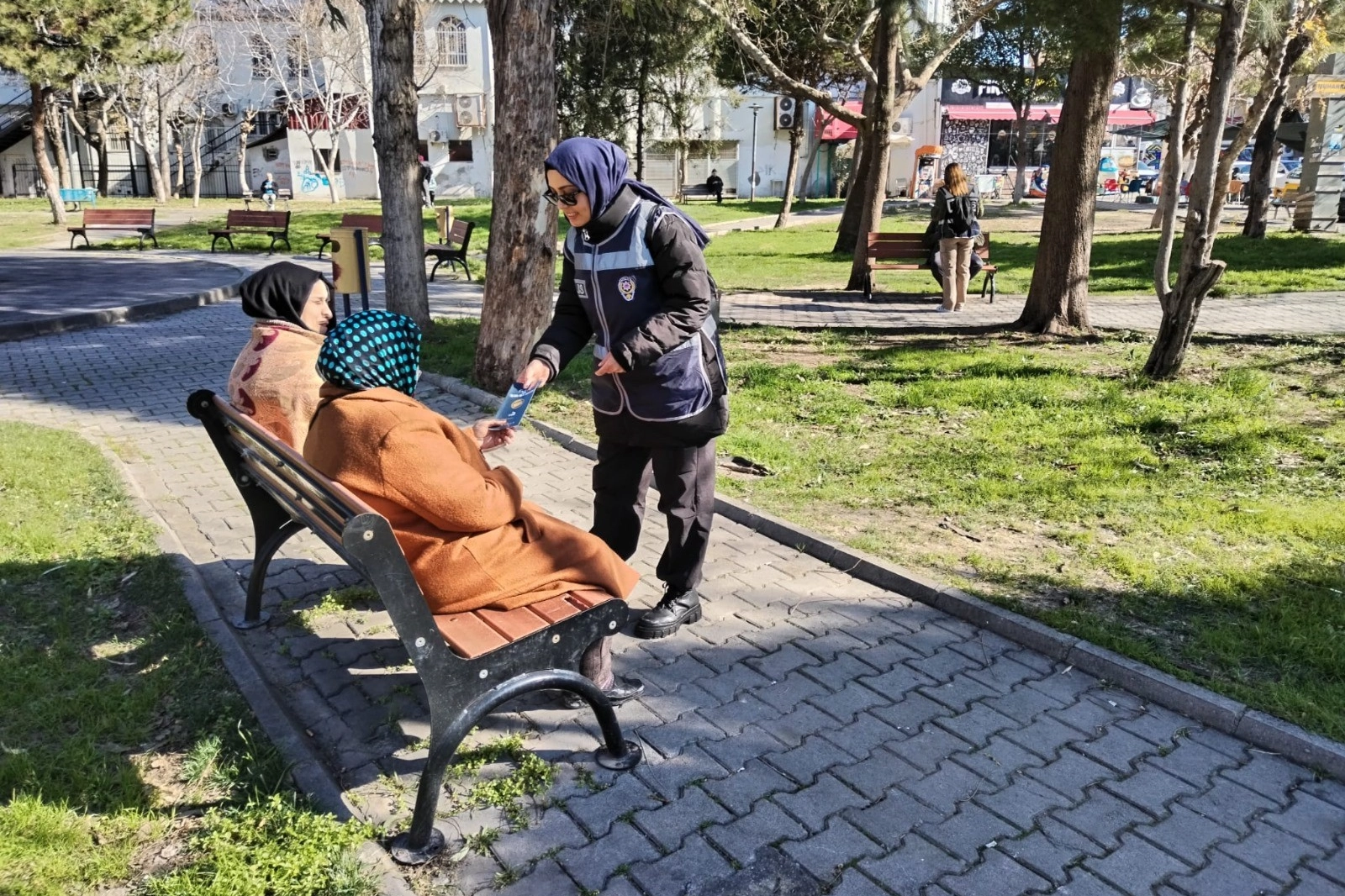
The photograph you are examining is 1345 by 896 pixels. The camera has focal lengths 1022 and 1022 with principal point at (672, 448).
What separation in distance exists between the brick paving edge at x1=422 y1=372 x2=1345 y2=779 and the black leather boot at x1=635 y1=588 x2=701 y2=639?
922 millimetres

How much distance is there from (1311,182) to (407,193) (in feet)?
59.8

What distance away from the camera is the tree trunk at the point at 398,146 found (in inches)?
372

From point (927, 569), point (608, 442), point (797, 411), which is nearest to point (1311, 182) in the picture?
point (797, 411)

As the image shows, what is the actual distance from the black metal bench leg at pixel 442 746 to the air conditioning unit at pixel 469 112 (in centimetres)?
4612

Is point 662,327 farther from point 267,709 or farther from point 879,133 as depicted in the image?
point 879,133

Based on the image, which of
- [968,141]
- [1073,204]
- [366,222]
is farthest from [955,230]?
[968,141]

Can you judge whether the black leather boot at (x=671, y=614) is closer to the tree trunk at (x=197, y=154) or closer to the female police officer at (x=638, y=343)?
the female police officer at (x=638, y=343)

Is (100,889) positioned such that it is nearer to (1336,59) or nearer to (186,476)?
(186,476)

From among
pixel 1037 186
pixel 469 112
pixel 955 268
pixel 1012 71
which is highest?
pixel 1012 71

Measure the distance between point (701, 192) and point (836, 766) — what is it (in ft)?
151

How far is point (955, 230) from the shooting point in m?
12.3

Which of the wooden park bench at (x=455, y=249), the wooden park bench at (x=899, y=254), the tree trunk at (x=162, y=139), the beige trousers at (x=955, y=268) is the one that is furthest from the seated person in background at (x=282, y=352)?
the tree trunk at (x=162, y=139)

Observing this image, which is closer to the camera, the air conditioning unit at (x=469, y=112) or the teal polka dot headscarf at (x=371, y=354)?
the teal polka dot headscarf at (x=371, y=354)

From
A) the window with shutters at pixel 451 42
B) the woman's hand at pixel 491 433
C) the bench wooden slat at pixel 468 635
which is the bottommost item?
the bench wooden slat at pixel 468 635
